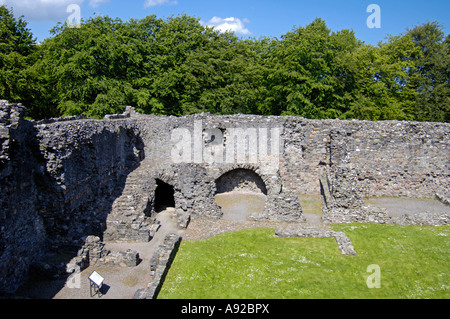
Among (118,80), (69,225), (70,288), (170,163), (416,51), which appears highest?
(416,51)

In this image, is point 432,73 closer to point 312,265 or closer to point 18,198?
Answer: point 312,265

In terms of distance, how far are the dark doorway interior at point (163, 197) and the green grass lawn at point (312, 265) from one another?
21.3 ft

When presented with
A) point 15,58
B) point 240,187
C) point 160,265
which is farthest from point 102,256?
point 15,58

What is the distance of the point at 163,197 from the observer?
2508cm

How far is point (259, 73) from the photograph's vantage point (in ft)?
127

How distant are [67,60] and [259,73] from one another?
19.0 metres

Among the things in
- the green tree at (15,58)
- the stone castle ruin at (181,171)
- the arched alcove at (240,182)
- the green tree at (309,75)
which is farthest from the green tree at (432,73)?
the green tree at (15,58)

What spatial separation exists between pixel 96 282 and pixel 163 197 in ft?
41.6

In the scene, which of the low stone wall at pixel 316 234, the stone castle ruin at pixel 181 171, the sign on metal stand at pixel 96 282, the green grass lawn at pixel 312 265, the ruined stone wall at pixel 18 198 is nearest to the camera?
the ruined stone wall at pixel 18 198

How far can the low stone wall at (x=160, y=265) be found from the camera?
41.4 ft

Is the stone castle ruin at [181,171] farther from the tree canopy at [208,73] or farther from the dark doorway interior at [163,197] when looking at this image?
the tree canopy at [208,73]

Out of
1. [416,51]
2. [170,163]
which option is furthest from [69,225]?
[416,51]

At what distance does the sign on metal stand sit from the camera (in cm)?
1255

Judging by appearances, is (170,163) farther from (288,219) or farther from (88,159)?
(288,219)
